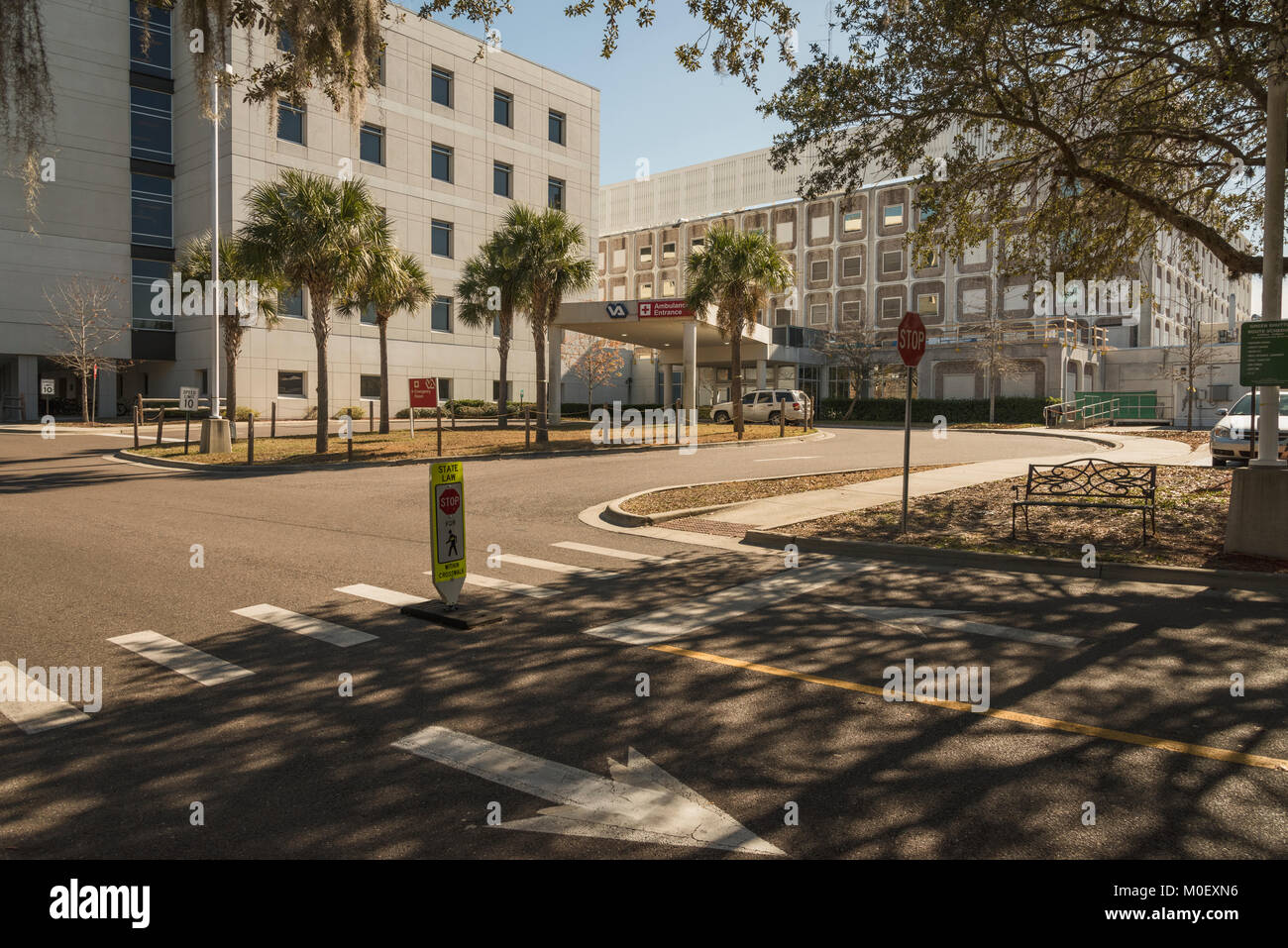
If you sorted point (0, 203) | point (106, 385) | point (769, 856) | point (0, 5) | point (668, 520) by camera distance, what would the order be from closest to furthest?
point (769, 856)
point (0, 5)
point (668, 520)
point (0, 203)
point (106, 385)

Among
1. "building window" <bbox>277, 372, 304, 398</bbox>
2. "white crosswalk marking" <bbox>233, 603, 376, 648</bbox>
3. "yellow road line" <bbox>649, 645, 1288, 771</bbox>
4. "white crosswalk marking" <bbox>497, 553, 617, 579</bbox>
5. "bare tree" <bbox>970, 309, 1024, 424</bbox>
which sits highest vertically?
"bare tree" <bbox>970, 309, 1024, 424</bbox>

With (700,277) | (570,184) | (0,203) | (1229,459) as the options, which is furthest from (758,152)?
(1229,459)

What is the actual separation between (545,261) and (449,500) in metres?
22.5

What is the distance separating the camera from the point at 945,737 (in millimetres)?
4746

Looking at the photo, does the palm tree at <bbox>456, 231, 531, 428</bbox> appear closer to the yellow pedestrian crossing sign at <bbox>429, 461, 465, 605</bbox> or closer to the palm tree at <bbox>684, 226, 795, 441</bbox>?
the palm tree at <bbox>684, 226, 795, 441</bbox>

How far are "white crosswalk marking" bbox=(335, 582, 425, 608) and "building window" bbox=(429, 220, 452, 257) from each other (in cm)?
4218

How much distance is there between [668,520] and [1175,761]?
362 inches

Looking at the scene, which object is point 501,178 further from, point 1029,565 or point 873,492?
point 1029,565

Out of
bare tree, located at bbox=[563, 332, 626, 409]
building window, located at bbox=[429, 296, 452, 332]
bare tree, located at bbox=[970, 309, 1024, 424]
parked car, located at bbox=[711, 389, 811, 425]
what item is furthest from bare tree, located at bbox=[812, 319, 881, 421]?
building window, located at bbox=[429, 296, 452, 332]

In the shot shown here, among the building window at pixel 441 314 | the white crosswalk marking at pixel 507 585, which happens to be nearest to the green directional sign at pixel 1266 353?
the white crosswalk marking at pixel 507 585

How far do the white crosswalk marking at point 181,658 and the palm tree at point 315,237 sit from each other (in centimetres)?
1784

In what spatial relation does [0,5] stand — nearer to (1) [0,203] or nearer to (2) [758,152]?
(1) [0,203]

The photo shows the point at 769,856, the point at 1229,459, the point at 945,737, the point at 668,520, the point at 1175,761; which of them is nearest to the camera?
the point at 769,856

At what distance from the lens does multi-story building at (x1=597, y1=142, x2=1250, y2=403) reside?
53812 millimetres
